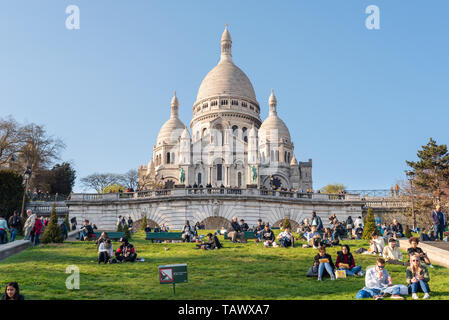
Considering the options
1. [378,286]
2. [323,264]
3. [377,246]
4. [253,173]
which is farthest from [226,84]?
[378,286]

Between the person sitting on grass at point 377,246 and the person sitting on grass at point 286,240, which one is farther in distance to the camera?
the person sitting on grass at point 286,240

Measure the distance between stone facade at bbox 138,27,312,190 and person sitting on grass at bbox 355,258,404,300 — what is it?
5726 cm

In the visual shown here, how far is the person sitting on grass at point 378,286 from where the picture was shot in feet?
38.8

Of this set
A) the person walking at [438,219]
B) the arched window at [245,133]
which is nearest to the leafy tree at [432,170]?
the person walking at [438,219]

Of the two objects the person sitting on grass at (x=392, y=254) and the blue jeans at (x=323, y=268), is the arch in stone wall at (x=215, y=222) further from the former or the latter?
the blue jeans at (x=323, y=268)

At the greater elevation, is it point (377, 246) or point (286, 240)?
point (286, 240)

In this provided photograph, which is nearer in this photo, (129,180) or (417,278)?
(417,278)

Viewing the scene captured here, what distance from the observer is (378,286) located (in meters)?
12.3

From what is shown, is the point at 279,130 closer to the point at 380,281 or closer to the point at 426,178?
the point at 426,178

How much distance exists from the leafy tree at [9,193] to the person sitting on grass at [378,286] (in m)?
29.8

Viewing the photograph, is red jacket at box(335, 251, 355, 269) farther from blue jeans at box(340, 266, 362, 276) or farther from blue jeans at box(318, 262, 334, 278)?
blue jeans at box(318, 262, 334, 278)

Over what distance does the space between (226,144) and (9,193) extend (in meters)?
48.1

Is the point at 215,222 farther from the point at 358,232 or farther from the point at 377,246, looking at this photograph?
the point at 377,246
